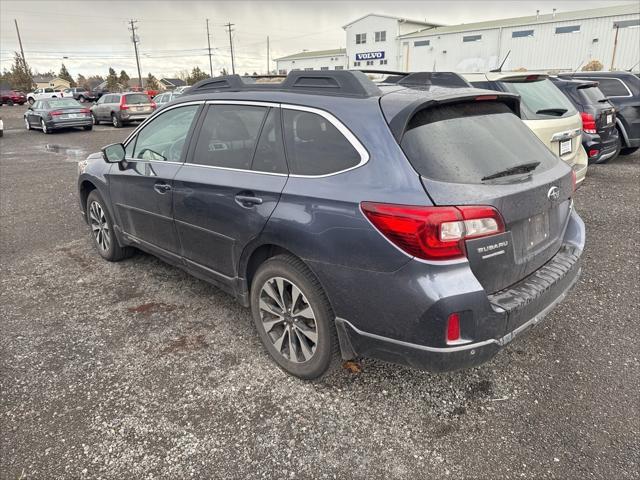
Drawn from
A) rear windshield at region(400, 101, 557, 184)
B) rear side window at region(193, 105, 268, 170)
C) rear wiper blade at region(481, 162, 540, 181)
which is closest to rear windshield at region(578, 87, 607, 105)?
rear windshield at region(400, 101, 557, 184)

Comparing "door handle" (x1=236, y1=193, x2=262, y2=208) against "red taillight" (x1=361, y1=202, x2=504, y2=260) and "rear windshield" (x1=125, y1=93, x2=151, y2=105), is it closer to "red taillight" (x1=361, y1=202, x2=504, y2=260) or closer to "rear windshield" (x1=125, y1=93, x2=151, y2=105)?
"red taillight" (x1=361, y1=202, x2=504, y2=260)

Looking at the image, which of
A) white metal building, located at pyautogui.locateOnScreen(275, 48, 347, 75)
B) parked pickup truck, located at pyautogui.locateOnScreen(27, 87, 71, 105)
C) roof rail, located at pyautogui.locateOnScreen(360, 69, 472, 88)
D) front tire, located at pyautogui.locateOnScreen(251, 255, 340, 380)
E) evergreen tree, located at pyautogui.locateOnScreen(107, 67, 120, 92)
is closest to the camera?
front tire, located at pyautogui.locateOnScreen(251, 255, 340, 380)

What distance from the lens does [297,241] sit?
8.52 feet

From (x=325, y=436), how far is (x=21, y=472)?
4.99 ft

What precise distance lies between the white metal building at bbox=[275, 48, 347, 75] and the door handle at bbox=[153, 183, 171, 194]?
6175 centimetres

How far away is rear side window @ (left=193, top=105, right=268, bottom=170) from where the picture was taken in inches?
121

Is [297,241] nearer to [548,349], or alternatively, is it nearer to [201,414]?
[201,414]

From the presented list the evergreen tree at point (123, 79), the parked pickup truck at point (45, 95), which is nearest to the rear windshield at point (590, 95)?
the parked pickup truck at point (45, 95)

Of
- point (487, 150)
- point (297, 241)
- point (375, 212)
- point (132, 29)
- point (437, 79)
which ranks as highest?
point (132, 29)

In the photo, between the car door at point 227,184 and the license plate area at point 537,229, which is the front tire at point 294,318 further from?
the license plate area at point 537,229

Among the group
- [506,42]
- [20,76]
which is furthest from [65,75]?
[506,42]

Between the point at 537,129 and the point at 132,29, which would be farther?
the point at 132,29

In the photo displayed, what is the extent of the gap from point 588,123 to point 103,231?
7.56 meters

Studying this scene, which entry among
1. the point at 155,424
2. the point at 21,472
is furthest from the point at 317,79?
the point at 21,472
